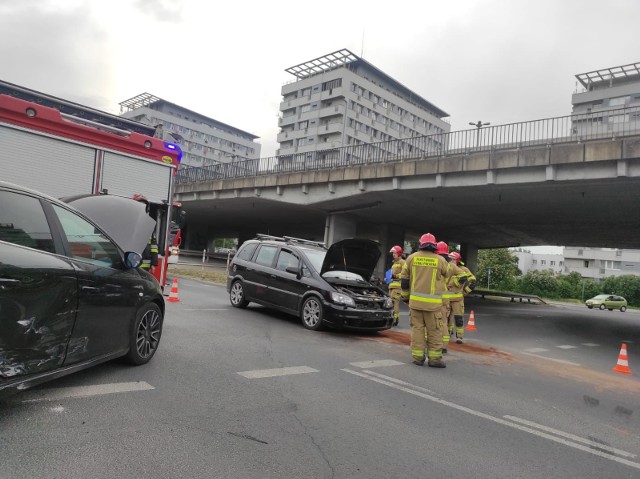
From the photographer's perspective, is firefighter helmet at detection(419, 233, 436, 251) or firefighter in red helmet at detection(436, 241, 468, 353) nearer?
firefighter helmet at detection(419, 233, 436, 251)

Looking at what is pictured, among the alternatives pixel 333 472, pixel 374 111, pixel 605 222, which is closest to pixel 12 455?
pixel 333 472

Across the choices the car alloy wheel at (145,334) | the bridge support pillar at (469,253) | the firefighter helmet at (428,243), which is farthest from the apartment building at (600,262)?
the car alloy wheel at (145,334)

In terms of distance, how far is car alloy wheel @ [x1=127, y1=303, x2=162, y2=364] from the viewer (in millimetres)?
4880

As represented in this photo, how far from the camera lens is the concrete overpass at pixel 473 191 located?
49.1 ft

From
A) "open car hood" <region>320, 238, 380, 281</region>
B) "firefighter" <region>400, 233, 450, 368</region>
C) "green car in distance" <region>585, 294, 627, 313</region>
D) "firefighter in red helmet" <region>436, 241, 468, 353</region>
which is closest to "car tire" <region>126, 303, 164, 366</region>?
"firefighter" <region>400, 233, 450, 368</region>

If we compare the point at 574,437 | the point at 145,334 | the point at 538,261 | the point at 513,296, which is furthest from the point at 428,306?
the point at 538,261

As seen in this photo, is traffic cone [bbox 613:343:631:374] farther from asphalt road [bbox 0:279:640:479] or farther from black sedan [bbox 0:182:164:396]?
black sedan [bbox 0:182:164:396]

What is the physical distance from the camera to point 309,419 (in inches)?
159

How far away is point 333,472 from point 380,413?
132cm

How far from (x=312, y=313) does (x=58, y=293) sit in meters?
5.62

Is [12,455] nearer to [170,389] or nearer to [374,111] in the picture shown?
[170,389]

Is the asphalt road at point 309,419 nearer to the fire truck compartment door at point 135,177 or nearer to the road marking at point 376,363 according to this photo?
the road marking at point 376,363

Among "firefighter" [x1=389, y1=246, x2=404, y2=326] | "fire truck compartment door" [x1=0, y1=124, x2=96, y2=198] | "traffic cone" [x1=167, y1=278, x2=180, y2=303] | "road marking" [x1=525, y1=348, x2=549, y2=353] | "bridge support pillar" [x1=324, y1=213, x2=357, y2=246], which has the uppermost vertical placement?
"bridge support pillar" [x1=324, y1=213, x2=357, y2=246]

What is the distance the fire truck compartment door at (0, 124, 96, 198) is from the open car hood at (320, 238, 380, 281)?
4.23 metres
